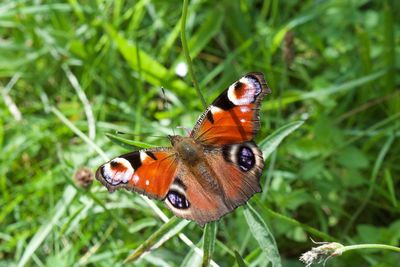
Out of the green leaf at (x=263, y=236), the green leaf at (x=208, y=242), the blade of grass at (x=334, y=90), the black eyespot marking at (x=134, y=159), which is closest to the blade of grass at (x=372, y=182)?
the blade of grass at (x=334, y=90)

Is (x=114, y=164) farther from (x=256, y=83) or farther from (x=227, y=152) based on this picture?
(x=256, y=83)

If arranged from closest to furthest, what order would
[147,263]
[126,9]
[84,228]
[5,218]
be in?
[147,263] → [84,228] → [5,218] → [126,9]

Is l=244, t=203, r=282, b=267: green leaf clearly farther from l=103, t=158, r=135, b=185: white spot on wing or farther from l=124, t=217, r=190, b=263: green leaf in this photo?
l=103, t=158, r=135, b=185: white spot on wing

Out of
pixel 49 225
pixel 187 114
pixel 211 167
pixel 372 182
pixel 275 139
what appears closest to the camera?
pixel 211 167

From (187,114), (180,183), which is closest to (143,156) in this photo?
(180,183)

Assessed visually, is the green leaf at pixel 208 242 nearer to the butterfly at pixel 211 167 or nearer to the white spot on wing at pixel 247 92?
the butterfly at pixel 211 167

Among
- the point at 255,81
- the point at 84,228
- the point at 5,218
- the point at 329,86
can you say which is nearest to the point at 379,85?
the point at 329,86

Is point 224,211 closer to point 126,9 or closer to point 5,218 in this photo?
point 5,218

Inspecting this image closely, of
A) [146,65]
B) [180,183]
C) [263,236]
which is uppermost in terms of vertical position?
[146,65]
